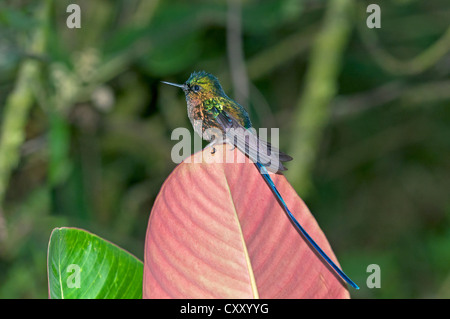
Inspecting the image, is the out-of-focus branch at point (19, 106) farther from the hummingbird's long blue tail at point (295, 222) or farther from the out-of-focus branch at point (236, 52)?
the hummingbird's long blue tail at point (295, 222)

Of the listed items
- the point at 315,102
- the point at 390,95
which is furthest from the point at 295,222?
the point at 390,95

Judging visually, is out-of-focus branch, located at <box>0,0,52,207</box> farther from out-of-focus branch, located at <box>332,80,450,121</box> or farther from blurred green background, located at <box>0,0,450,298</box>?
out-of-focus branch, located at <box>332,80,450,121</box>

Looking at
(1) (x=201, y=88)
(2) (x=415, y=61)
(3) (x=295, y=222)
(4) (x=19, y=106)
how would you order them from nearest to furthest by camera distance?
(3) (x=295, y=222) < (1) (x=201, y=88) < (4) (x=19, y=106) < (2) (x=415, y=61)

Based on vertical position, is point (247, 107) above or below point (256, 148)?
above

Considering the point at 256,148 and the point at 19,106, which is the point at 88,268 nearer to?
the point at 256,148

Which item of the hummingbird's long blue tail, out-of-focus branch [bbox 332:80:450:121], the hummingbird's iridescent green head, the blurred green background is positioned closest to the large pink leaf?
the hummingbird's long blue tail

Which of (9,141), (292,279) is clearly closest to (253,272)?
(292,279)

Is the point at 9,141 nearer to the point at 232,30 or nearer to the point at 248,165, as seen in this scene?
the point at 232,30
